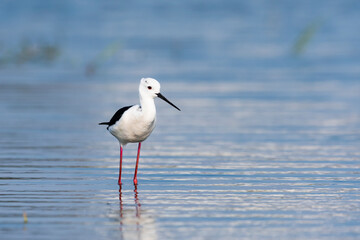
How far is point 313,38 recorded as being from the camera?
1146 inches

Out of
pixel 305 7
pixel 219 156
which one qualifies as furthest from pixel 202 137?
pixel 305 7

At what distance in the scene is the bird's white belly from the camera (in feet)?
30.7

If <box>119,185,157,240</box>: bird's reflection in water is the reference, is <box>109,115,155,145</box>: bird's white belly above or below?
above

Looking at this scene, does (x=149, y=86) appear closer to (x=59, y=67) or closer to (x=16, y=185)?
(x=16, y=185)

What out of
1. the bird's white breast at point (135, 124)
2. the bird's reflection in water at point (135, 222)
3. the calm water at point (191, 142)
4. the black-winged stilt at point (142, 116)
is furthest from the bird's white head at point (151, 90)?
the bird's reflection in water at point (135, 222)

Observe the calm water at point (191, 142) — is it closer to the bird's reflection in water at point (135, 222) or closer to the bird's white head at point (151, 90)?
the bird's reflection in water at point (135, 222)

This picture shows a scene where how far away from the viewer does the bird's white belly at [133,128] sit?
935cm

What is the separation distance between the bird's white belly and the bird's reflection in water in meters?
1.11

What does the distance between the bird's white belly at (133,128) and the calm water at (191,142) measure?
0.49m

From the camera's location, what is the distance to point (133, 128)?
9414 millimetres

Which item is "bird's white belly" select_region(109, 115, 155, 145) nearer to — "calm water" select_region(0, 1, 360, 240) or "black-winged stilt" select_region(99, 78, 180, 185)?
"black-winged stilt" select_region(99, 78, 180, 185)

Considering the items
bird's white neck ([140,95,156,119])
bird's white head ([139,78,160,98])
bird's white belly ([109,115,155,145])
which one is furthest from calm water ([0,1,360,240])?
bird's white head ([139,78,160,98])

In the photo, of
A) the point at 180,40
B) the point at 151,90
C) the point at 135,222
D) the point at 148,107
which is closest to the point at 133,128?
the point at 148,107

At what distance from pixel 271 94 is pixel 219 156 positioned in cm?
611
